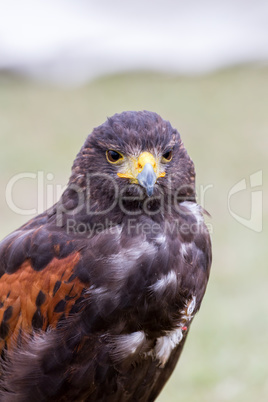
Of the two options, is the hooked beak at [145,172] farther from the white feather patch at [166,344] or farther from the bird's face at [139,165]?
the white feather patch at [166,344]

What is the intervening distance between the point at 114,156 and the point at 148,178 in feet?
0.86

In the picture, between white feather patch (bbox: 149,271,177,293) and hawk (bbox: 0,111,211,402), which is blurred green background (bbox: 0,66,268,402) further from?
white feather patch (bbox: 149,271,177,293)

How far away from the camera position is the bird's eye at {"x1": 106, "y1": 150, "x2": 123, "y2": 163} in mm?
3383

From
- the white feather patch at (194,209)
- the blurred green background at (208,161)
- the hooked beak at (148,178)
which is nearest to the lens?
the hooked beak at (148,178)

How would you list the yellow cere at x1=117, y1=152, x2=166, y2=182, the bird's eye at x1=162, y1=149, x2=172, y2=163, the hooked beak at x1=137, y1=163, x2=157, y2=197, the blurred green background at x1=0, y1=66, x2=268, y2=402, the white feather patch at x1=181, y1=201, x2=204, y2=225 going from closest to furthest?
the hooked beak at x1=137, y1=163, x2=157, y2=197 → the yellow cere at x1=117, y1=152, x2=166, y2=182 → the bird's eye at x1=162, y1=149, x2=172, y2=163 → the white feather patch at x1=181, y1=201, x2=204, y2=225 → the blurred green background at x1=0, y1=66, x2=268, y2=402

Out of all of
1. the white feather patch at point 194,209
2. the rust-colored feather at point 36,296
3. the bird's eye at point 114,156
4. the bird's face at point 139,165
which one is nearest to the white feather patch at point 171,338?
the white feather patch at point 194,209

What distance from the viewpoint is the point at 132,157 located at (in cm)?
336

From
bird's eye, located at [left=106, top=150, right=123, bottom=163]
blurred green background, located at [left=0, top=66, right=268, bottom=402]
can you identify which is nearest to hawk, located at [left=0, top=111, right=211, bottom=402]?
bird's eye, located at [left=106, top=150, right=123, bottom=163]

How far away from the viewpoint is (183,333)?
3670mm

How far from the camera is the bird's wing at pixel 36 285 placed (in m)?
3.33

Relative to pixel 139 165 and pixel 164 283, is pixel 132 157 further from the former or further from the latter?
pixel 164 283

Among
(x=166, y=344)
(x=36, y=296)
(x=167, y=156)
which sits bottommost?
(x=166, y=344)

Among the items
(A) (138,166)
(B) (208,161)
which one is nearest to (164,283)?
(A) (138,166)

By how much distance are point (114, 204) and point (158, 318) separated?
23.3 inches
